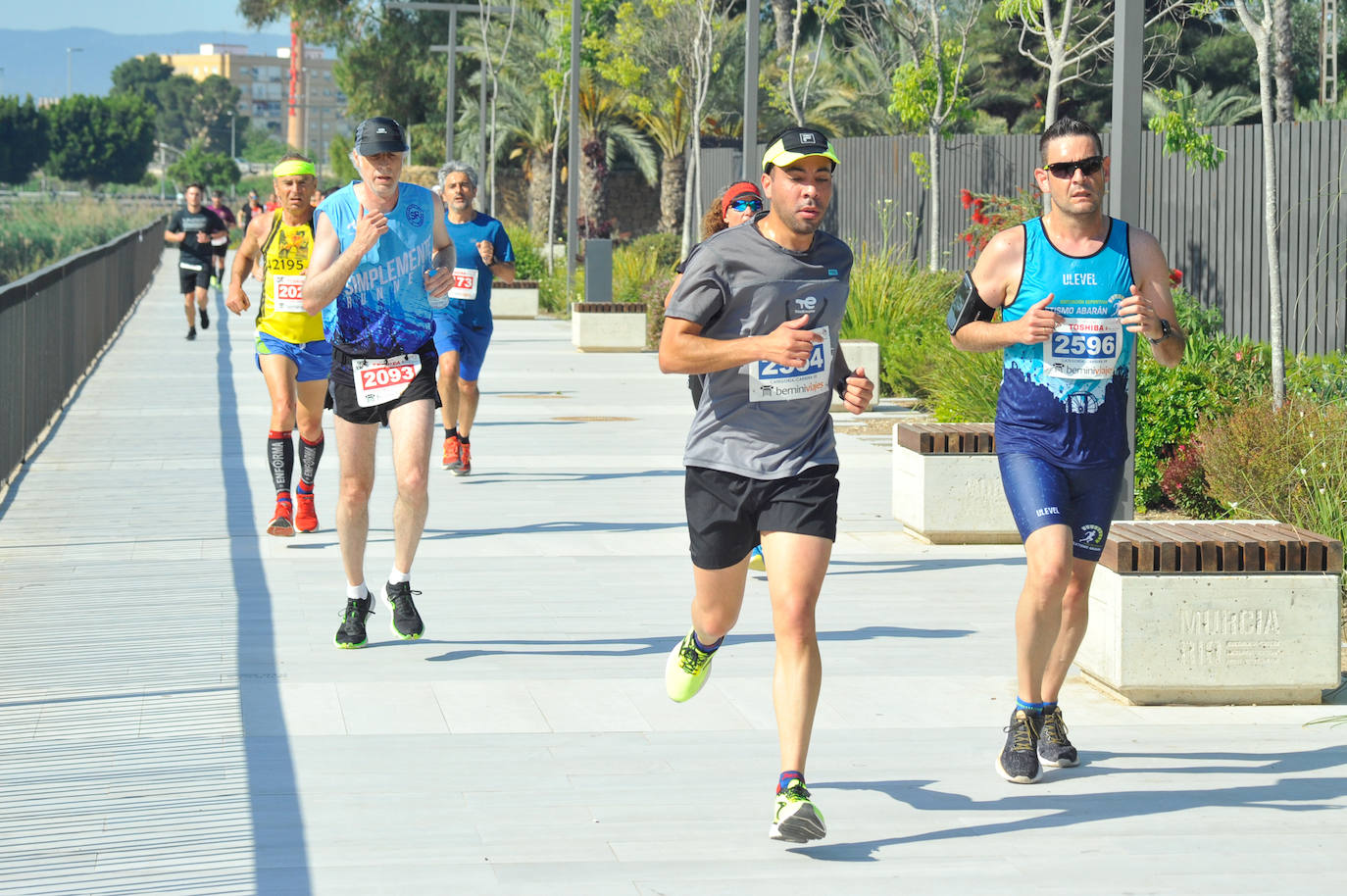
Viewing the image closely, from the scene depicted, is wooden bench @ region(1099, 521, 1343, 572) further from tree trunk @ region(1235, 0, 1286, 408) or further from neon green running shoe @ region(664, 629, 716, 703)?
tree trunk @ region(1235, 0, 1286, 408)

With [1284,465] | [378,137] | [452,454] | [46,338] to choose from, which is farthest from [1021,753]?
[46,338]

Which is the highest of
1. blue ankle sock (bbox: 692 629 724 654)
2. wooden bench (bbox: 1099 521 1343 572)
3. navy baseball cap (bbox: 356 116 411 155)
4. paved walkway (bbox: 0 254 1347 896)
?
navy baseball cap (bbox: 356 116 411 155)

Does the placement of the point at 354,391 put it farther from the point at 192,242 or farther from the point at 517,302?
the point at 517,302

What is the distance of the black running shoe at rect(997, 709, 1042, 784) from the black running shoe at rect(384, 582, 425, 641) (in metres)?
2.82

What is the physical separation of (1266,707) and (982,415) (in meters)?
6.46

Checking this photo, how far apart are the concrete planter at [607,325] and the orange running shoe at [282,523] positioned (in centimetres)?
1483

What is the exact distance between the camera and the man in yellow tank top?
415 inches

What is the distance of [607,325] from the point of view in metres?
25.4

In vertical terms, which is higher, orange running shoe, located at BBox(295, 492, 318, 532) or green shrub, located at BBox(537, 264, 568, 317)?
green shrub, located at BBox(537, 264, 568, 317)

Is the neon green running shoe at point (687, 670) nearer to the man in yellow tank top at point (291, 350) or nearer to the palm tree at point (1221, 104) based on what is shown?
the man in yellow tank top at point (291, 350)

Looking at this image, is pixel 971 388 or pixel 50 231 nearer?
pixel 971 388

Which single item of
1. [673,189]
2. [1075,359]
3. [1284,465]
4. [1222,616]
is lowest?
[1222,616]

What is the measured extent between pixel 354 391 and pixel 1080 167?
125 inches

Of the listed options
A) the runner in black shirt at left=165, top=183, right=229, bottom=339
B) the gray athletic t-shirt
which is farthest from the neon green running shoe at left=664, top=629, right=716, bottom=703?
the runner in black shirt at left=165, top=183, right=229, bottom=339
